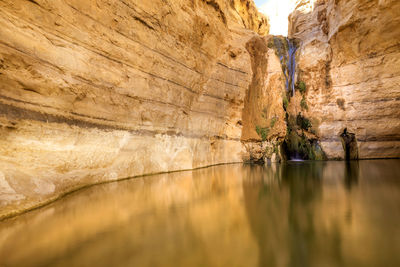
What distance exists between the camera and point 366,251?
1.34 m

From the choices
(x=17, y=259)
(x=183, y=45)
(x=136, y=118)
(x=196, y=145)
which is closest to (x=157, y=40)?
(x=183, y=45)

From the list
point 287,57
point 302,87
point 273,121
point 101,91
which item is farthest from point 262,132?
point 101,91

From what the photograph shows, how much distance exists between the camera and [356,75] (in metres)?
9.73

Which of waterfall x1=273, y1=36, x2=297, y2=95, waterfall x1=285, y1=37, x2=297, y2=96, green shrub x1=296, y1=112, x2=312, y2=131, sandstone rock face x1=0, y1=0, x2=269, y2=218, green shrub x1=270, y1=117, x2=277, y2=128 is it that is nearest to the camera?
sandstone rock face x1=0, y1=0, x2=269, y2=218

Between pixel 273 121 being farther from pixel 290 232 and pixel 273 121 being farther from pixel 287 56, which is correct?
pixel 290 232

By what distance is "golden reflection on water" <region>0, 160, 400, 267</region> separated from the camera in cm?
135

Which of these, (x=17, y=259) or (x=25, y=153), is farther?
(x=25, y=153)

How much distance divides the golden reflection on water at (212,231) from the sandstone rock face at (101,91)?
2.76 feet

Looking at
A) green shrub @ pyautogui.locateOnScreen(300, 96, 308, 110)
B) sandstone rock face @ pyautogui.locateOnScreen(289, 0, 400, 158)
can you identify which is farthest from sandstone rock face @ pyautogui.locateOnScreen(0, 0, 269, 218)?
sandstone rock face @ pyautogui.locateOnScreen(289, 0, 400, 158)

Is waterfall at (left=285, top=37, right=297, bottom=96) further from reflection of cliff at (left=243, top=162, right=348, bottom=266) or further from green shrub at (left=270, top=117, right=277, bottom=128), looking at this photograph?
reflection of cliff at (left=243, top=162, right=348, bottom=266)

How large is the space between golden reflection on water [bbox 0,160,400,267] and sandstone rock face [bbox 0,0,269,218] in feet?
2.76

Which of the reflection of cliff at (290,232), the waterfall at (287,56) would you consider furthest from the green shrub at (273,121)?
the reflection of cliff at (290,232)

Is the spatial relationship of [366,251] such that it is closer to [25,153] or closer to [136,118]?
[25,153]

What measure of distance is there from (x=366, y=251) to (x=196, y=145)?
568 centimetres
